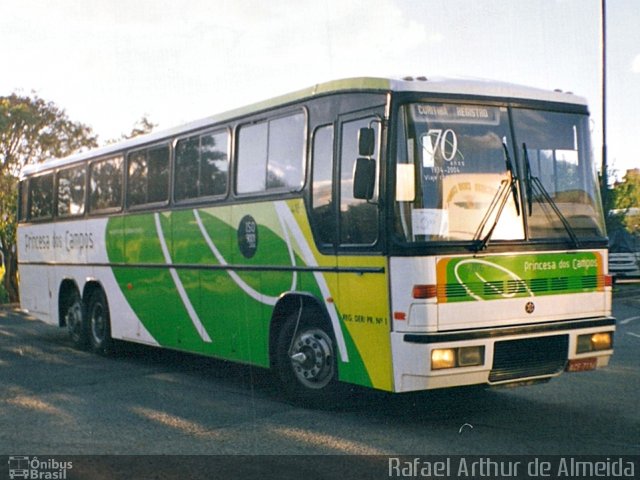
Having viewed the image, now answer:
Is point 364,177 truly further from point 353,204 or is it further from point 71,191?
point 71,191

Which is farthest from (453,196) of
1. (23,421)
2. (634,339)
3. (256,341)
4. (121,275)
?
(634,339)

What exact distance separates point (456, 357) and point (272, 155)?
3252 mm

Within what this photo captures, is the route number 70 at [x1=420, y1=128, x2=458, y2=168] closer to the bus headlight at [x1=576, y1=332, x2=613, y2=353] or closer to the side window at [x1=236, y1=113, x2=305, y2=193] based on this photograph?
the side window at [x1=236, y1=113, x2=305, y2=193]

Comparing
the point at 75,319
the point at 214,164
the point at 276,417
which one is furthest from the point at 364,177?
the point at 75,319

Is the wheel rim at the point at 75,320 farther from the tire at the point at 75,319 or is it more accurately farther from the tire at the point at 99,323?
the tire at the point at 99,323

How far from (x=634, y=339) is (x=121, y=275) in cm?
821

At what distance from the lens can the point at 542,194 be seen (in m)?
8.45

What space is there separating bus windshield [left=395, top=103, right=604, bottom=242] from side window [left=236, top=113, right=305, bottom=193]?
5.46 feet

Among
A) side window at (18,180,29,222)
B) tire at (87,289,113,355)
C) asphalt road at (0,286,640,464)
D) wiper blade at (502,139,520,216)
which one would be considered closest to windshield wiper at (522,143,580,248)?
wiper blade at (502,139,520,216)

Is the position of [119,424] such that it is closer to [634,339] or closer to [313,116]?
[313,116]

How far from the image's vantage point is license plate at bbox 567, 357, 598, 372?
8469 millimetres

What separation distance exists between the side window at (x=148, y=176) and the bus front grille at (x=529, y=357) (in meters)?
5.49

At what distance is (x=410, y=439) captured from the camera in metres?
7.61

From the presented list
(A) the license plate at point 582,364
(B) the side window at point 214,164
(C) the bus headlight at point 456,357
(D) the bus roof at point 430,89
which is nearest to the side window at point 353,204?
(D) the bus roof at point 430,89
